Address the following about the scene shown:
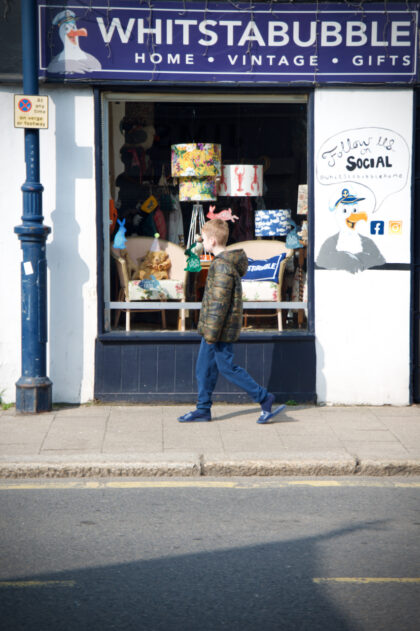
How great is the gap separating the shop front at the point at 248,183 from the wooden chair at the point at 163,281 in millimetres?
15

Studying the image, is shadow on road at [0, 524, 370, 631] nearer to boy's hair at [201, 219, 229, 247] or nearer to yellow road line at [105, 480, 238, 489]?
yellow road line at [105, 480, 238, 489]

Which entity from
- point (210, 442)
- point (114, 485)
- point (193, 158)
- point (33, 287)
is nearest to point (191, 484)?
point (114, 485)

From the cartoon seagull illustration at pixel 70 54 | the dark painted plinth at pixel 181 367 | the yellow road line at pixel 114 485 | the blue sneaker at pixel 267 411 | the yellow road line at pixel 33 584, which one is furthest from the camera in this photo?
the dark painted plinth at pixel 181 367

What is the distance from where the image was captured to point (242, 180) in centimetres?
857

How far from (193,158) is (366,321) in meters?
2.46

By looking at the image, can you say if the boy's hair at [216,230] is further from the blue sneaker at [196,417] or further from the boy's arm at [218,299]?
the blue sneaker at [196,417]

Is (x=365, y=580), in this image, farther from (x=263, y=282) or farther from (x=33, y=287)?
(x=263, y=282)

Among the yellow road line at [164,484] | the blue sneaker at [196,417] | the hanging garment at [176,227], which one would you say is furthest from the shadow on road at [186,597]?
the hanging garment at [176,227]

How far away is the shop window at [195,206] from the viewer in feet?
27.5

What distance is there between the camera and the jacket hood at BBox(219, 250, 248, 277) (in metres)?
7.20

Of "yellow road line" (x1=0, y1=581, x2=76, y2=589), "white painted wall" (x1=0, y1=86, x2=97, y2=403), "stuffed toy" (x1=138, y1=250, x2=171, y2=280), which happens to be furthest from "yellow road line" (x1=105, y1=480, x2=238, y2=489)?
"stuffed toy" (x1=138, y1=250, x2=171, y2=280)

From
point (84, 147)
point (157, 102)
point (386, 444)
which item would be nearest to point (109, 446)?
point (386, 444)

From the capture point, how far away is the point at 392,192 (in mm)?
8234

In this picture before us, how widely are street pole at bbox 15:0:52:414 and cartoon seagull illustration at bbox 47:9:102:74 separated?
1.56 ft
